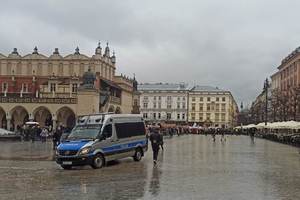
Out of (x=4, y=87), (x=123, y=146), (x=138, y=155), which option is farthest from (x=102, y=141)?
(x=4, y=87)

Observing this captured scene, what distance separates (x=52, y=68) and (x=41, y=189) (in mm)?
70126

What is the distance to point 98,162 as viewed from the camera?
22.0m

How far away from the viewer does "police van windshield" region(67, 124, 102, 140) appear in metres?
22.8

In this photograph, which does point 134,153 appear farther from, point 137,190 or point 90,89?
point 90,89

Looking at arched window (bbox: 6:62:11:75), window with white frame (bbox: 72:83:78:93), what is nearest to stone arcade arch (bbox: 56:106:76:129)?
window with white frame (bbox: 72:83:78:93)

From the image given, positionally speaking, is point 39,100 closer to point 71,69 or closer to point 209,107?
point 71,69

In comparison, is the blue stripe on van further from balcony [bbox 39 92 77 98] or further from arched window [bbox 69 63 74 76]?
arched window [bbox 69 63 74 76]

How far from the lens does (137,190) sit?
47.7ft

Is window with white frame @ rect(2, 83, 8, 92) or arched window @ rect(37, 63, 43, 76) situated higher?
arched window @ rect(37, 63, 43, 76)

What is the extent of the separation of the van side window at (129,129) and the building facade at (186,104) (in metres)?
141

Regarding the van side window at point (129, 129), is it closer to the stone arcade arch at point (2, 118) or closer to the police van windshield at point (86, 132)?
the police van windshield at point (86, 132)

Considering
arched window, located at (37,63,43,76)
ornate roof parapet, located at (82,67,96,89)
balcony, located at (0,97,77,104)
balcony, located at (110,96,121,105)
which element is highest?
arched window, located at (37,63,43,76)

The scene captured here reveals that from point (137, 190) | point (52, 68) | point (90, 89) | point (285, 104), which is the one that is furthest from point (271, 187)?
point (52, 68)

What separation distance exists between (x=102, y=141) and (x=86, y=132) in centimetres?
99
